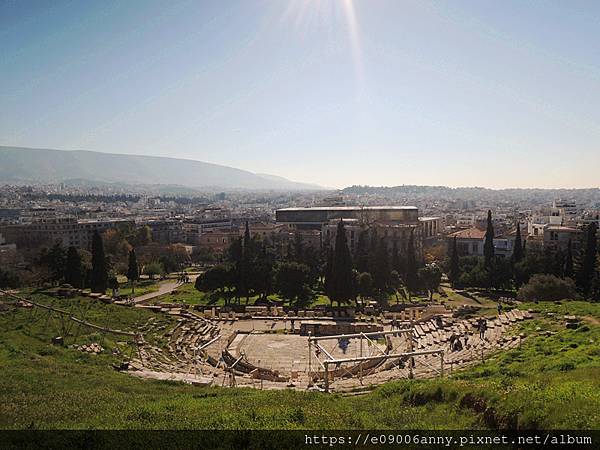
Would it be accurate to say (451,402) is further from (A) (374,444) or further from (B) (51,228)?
(B) (51,228)

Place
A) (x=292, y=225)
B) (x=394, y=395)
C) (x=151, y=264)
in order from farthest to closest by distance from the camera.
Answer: (x=292, y=225), (x=151, y=264), (x=394, y=395)

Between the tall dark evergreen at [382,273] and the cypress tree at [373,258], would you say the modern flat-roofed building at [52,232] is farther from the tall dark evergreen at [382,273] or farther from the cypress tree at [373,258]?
the tall dark evergreen at [382,273]

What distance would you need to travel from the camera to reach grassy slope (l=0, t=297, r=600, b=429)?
928cm

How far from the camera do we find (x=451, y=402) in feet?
35.9

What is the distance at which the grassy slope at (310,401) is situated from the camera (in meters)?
9.28

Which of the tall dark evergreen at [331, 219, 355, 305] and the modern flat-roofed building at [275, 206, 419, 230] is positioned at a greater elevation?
the modern flat-roofed building at [275, 206, 419, 230]

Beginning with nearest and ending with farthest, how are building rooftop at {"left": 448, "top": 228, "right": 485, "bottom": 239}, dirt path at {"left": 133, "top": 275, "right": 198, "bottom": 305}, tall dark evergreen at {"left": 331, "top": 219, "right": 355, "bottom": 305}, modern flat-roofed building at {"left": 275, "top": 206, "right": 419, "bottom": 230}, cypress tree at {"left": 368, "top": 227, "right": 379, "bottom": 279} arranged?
tall dark evergreen at {"left": 331, "top": 219, "right": 355, "bottom": 305} < dirt path at {"left": 133, "top": 275, "right": 198, "bottom": 305} < cypress tree at {"left": 368, "top": 227, "right": 379, "bottom": 279} < building rooftop at {"left": 448, "top": 228, "right": 485, "bottom": 239} < modern flat-roofed building at {"left": 275, "top": 206, "right": 419, "bottom": 230}

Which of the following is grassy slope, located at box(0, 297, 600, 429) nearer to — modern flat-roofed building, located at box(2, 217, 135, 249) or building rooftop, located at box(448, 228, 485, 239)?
building rooftop, located at box(448, 228, 485, 239)

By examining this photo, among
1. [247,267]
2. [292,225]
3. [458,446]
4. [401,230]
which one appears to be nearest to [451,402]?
[458,446]

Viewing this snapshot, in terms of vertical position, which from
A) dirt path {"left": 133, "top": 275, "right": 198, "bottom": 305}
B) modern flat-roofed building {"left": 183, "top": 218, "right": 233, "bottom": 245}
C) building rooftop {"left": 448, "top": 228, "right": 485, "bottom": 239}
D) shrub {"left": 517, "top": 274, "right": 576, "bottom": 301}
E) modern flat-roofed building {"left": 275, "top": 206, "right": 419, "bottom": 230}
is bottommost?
dirt path {"left": 133, "top": 275, "right": 198, "bottom": 305}

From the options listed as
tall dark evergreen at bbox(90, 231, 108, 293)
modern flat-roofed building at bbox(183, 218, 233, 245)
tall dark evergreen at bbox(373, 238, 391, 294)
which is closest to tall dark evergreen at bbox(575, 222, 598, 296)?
tall dark evergreen at bbox(373, 238, 391, 294)

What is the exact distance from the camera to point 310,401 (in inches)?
463

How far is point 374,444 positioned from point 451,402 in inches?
134

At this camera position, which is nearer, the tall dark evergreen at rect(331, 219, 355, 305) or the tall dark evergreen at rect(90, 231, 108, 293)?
the tall dark evergreen at rect(331, 219, 355, 305)
